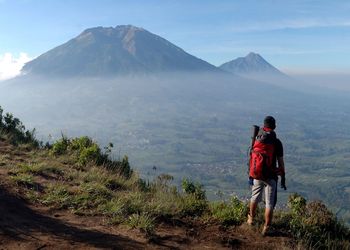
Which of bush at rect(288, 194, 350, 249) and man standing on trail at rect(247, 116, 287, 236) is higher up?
man standing on trail at rect(247, 116, 287, 236)

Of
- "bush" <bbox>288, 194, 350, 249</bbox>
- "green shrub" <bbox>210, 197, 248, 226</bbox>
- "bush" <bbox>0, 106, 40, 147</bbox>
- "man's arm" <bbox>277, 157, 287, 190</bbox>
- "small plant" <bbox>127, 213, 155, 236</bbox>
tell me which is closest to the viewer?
"small plant" <bbox>127, 213, 155, 236</bbox>

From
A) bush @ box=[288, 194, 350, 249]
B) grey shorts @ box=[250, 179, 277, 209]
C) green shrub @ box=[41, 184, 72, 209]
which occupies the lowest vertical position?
bush @ box=[288, 194, 350, 249]

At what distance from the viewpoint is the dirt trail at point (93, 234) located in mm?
6402

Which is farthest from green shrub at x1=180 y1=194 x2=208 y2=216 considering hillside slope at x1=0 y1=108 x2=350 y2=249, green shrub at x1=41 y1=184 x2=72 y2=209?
green shrub at x1=41 y1=184 x2=72 y2=209

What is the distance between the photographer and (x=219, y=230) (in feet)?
25.0

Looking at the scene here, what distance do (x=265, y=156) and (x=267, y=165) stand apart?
0.15 meters

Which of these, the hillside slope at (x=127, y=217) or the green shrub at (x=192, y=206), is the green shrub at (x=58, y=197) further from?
the green shrub at (x=192, y=206)

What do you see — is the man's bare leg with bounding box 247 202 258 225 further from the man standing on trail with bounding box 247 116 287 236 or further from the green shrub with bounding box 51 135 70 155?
the green shrub with bounding box 51 135 70 155

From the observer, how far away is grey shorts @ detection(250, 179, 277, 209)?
7.56 meters

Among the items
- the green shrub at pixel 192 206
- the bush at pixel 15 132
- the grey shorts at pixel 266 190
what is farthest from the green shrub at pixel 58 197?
the bush at pixel 15 132

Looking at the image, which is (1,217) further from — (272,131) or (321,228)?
(321,228)

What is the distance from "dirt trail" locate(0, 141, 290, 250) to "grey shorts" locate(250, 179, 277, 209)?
0.52m

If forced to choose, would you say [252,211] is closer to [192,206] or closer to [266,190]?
[266,190]

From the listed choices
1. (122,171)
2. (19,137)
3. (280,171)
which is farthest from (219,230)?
(19,137)
